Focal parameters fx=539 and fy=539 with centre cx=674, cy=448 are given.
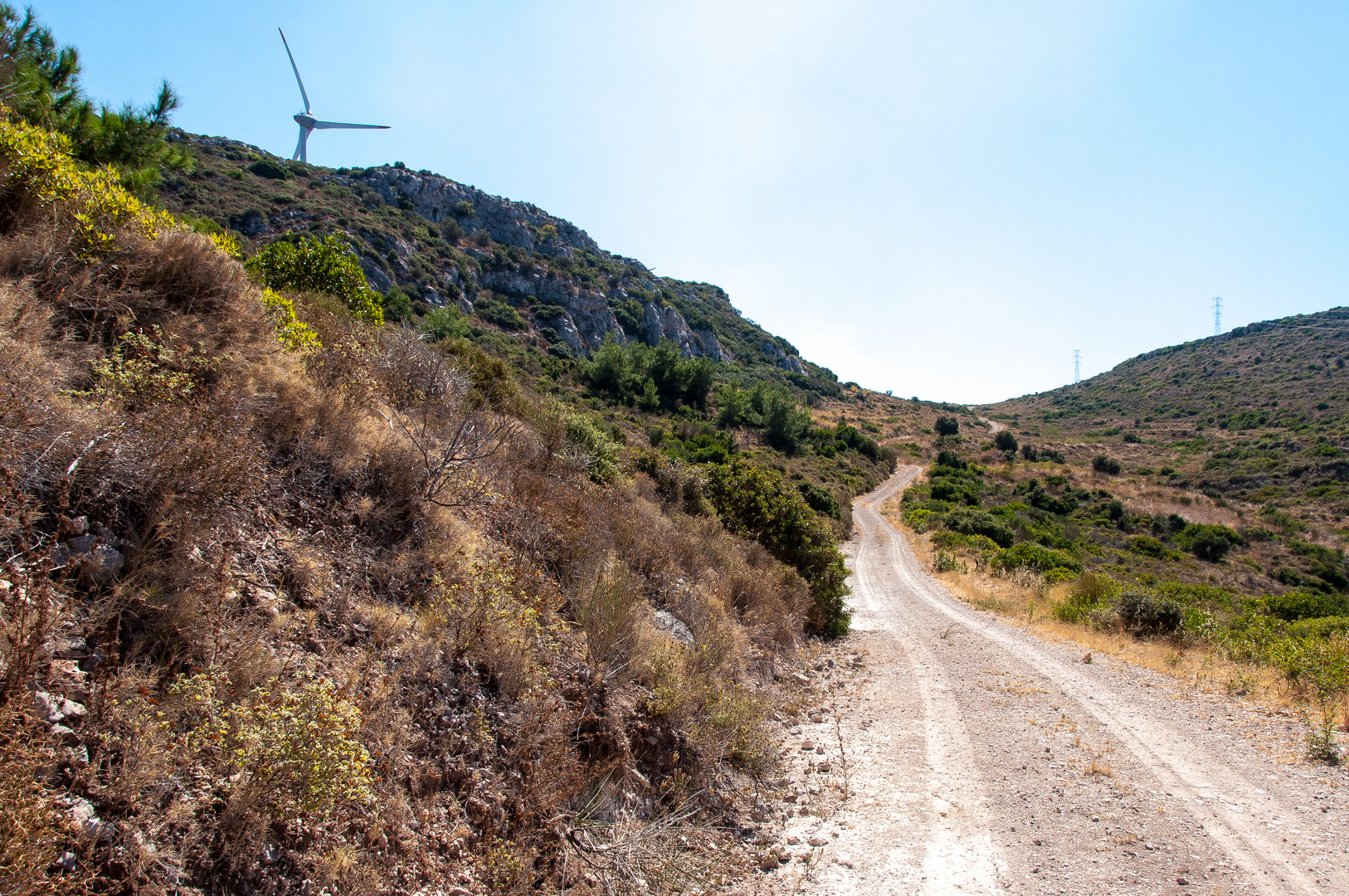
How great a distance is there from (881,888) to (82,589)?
18.5ft

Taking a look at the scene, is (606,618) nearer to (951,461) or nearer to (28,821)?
(28,821)

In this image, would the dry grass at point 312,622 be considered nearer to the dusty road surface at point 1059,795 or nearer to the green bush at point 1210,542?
the dusty road surface at point 1059,795

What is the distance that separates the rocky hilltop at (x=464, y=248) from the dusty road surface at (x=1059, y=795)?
1650 inches

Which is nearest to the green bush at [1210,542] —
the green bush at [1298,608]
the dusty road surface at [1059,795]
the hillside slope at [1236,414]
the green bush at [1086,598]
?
the hillside slope at [1236,414]

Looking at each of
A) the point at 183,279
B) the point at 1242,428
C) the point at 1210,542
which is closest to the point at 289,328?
the point at 183,279

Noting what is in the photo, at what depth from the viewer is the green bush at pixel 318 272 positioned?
34.5 feet

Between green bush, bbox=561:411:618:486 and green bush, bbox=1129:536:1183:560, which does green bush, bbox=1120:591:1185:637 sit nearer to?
green bush, bbox=561:411:618:486

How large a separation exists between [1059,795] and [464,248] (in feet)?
264

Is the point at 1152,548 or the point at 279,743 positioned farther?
the point at 1152,548

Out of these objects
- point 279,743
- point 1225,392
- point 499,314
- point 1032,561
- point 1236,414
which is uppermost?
point 1225,392

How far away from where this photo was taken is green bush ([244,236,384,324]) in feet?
34.5

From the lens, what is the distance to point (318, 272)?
11.0 m

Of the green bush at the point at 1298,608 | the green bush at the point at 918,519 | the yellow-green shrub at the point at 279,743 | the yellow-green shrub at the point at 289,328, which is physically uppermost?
the yellow-green shrub at the point at 289,328

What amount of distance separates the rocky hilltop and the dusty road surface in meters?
41.9
